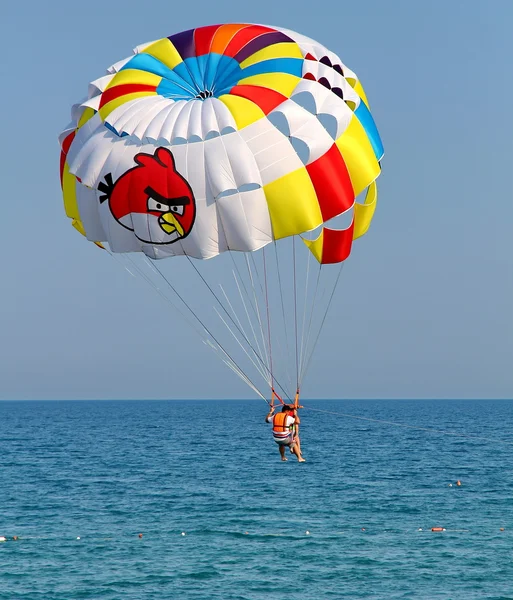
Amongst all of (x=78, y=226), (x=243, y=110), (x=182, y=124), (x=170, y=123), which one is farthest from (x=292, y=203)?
(x=78, y=226)

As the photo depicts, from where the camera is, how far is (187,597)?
27.6 metres

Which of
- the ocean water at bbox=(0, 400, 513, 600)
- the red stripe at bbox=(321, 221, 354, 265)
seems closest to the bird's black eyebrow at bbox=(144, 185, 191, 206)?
the red stripe at bbox=(321, 221, 354, 265)

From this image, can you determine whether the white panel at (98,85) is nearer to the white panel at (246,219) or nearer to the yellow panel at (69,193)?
the yellow panel at (69,193)

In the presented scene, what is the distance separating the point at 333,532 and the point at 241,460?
30300 millimetres

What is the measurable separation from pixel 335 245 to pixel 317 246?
444 mm

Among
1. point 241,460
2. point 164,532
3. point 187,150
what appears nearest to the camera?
point 187,150

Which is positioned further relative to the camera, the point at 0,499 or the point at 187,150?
the point at 0,499

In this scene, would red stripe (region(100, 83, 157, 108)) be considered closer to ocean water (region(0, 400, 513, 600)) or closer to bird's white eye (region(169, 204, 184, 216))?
bird's white eye (region(169, 204, 184, 216))

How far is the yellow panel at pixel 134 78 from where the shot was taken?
21438 mm

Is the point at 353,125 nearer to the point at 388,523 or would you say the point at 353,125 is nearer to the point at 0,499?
the point at 388,523

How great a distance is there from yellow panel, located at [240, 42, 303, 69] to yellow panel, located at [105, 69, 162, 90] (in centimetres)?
204

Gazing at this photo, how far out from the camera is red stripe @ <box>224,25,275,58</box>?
71.7ft

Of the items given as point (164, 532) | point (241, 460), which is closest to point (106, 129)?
point (164, 532)

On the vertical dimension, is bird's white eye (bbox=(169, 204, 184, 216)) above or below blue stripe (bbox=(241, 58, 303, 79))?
below
